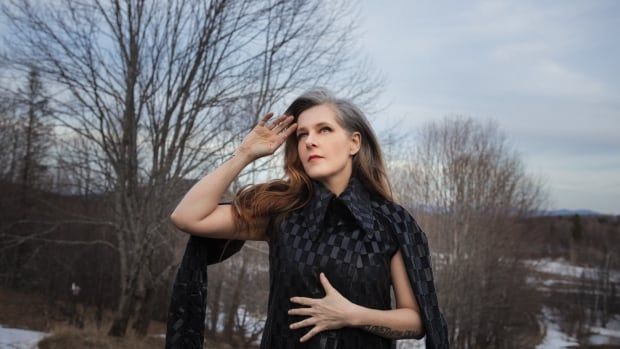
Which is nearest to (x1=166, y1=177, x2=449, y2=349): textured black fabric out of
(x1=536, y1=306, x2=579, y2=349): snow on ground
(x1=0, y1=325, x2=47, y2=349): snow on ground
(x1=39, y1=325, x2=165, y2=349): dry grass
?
(x1=39, y1=325, x2=165, y2=349): dry grass

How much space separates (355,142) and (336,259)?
49 centimetres

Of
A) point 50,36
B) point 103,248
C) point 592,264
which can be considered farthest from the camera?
point 592,264

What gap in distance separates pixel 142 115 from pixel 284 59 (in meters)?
2.67

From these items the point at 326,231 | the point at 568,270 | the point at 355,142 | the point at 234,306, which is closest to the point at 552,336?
the point at 568,270

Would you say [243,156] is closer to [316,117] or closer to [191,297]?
[316,117]

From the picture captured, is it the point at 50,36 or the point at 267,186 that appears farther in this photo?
the point at 50,36

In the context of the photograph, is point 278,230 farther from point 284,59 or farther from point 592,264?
point 592,264

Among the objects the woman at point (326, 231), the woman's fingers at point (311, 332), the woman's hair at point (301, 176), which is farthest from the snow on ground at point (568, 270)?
the woman's fingers at point (311, 332)

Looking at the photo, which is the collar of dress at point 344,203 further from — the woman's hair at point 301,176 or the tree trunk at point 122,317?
the tree trunk at point 122,317

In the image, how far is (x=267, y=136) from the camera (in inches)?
72.2

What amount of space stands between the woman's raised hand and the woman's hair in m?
0.07

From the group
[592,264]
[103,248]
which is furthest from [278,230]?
[592,264]

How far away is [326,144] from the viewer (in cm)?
180

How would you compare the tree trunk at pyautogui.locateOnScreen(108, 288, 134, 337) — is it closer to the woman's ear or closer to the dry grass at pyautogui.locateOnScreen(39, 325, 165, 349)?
the dry grass at pyautogui.locateOnScreen(39, 325, 165, 349)
